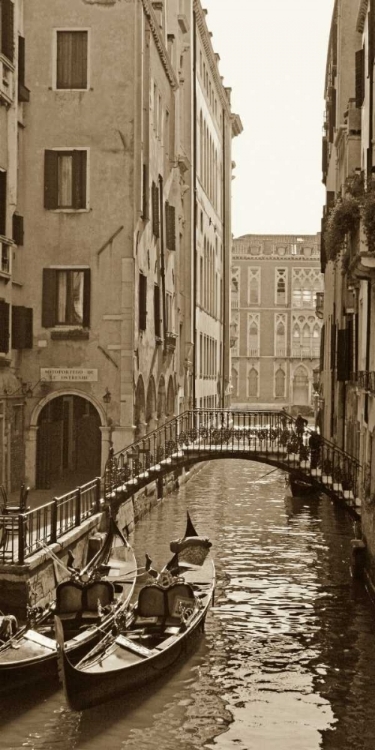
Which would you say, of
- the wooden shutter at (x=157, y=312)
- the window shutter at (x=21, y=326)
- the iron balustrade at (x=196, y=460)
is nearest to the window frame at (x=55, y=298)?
the window shutter at (x=21, y=326)

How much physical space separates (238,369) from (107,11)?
2784 inches

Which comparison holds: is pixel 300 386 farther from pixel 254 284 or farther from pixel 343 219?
pixel 343 219

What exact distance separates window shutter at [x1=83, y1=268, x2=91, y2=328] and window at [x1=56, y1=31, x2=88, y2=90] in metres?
4.85

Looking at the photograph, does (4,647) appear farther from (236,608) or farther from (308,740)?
(236,608)

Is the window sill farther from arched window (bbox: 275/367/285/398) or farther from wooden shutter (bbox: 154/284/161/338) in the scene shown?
arched window (bbox: 275/367/285/398)

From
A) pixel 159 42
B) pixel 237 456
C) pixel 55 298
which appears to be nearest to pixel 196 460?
pixel 237 456

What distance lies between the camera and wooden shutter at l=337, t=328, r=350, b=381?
3203 cm

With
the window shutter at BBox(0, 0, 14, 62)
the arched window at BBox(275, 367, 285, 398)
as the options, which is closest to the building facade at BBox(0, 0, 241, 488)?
the window shutter at BBox(0, 0, 14, 62)

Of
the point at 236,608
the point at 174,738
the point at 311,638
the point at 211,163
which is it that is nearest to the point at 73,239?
the point at 236,608

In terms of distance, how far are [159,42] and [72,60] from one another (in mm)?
5460

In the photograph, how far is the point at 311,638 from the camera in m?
21.3

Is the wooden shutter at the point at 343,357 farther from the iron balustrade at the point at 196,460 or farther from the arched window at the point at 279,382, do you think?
the arched window at the point at 279,382

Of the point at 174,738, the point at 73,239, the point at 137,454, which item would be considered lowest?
the point at 174,738

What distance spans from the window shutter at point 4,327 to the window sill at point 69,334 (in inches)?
119
